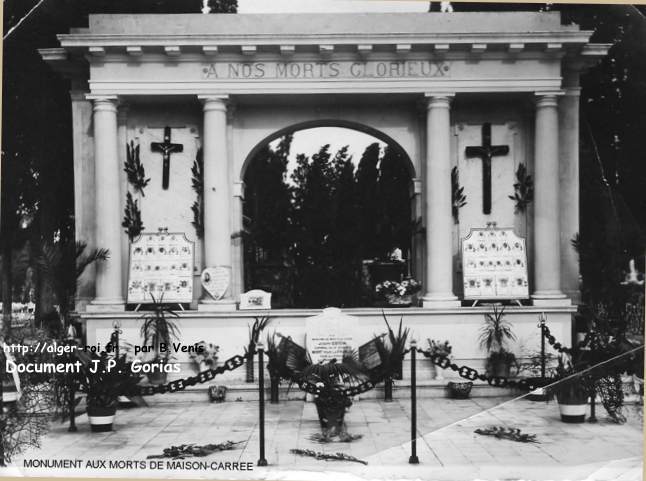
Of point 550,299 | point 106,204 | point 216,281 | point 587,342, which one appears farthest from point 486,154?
point 106,204

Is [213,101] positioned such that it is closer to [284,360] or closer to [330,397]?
[284,360]

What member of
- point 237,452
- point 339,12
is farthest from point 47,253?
point 339,12

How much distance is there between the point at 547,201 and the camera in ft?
42.7

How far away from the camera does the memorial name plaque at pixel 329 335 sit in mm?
10875

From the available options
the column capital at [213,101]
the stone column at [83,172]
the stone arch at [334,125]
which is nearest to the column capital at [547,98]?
the stone arch at [334,125]

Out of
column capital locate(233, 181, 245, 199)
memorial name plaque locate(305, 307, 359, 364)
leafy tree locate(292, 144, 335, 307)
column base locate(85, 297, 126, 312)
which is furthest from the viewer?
leafy tree locate(292, 144, 335, 307)

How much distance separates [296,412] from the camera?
10531mm

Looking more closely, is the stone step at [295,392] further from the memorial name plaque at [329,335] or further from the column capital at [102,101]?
the column capital at [102,101]

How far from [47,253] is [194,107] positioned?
13.1 ft

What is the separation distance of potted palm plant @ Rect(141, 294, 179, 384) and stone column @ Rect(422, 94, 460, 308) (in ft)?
14.6

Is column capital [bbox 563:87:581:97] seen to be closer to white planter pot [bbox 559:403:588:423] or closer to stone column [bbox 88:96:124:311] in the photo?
white planter pot [bbox 559:403:588:423]

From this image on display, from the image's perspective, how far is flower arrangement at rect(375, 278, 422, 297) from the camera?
13344 mm

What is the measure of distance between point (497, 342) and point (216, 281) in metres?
5.00

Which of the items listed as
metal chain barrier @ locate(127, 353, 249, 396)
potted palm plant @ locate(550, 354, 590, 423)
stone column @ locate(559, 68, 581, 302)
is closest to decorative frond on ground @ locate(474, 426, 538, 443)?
potted palm plant @ locate(550, 354, 590, 423)
